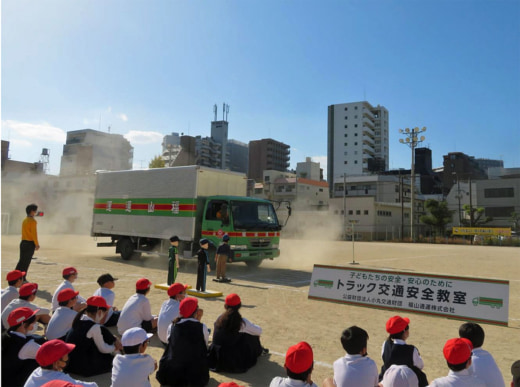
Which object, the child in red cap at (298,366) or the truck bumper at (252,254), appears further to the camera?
the truck bumper at (252,254)

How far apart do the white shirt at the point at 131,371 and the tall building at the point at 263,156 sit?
9223 centimetres

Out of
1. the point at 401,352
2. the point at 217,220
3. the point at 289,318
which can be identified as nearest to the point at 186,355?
the point at 401,352

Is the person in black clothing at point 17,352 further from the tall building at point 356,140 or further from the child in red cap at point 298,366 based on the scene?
the tall building at point 356,140

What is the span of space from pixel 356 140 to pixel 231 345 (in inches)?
3494

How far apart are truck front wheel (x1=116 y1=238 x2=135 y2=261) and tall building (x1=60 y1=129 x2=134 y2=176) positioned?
67985 mm

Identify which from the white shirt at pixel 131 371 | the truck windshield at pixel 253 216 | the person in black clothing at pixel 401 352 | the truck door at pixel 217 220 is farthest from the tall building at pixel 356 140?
the white shirt at pixel 131 371

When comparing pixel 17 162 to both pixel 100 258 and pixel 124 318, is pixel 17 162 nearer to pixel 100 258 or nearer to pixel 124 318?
pixel 100 258

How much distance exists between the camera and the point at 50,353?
2727 mm

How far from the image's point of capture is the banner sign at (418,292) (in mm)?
6547

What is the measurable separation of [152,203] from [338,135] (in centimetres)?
8166

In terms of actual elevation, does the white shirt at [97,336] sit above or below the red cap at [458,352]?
below

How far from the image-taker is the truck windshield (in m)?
13.0

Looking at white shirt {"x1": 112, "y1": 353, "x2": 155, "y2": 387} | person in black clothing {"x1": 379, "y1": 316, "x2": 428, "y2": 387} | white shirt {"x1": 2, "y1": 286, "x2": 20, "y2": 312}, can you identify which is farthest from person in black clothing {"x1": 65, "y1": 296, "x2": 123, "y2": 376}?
person in black clothing {"x1": 379, "y1": 316, "x2": 428, "y2": 387}

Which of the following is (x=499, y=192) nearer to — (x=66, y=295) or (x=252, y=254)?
(x=252, y=254)
